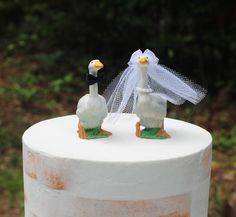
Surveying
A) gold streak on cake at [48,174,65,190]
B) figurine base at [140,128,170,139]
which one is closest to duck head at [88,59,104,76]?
figurine base at [140,128,170,139]

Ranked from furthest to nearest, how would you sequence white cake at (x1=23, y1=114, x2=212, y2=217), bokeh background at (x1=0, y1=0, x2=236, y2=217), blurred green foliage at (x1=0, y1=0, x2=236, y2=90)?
1. blurred green foliage at (x1=0, y1=0, x2=236, y2=90)
2. bokeh background at (x1=0, y1=0, x2=236, y2=217)
3. white cake at (x1=23, y1=114, x2=212, y2=217)

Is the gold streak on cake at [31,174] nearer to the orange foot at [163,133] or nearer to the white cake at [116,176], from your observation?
the white cake at [116,176]

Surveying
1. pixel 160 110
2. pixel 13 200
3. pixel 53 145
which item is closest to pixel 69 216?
pixel 53 145

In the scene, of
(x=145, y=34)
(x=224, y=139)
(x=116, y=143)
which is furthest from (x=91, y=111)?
(x=145, y=34)

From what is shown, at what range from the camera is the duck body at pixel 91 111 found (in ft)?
5.46

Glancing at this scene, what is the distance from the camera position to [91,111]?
1.66 m

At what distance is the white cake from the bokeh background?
2209mm

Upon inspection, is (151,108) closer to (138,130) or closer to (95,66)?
(138,130)

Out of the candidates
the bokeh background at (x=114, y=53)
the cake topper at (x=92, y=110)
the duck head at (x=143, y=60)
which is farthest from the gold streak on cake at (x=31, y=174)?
the bokeh background at (x=114, y=53)

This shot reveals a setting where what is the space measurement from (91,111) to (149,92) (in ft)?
0.61

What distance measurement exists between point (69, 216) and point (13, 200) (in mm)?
1722

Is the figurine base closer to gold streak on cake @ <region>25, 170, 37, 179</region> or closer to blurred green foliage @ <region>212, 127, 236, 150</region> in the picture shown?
gold streak on cake @ <region>25, 170, 37, 179</region>

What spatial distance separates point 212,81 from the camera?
470cm

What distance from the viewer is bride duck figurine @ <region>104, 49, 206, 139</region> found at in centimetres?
169
